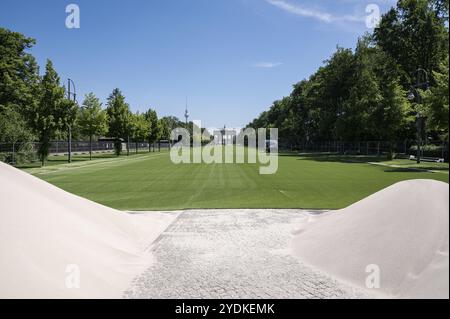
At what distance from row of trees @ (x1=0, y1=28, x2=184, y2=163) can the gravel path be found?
2967 centimetres

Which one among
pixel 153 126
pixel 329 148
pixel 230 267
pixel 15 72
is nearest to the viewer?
pixel 230 267

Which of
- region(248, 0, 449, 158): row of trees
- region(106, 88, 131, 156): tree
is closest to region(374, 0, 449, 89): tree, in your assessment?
region(248, 0, 449, 158): row of trees

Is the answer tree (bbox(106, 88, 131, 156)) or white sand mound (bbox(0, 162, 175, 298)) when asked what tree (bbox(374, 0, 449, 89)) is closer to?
tree (bbox(106, 88, 131, 156))

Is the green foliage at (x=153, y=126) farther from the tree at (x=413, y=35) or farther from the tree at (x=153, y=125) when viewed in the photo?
the tree at (x=413, y=35)

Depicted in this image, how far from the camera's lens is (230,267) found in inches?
289

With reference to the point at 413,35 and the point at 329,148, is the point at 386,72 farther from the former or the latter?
the point at 329,148

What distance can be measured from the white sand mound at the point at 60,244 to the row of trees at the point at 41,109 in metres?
29.3

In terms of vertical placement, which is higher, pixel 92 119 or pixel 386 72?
pixel 386 72

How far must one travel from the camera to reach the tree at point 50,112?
36.0 meters

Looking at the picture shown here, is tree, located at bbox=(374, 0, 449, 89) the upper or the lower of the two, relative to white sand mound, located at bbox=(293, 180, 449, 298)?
upper

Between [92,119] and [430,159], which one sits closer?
[430,159]

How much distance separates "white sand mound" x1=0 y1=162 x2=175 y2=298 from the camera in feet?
19.4

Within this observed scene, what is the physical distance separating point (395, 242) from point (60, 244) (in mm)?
5991

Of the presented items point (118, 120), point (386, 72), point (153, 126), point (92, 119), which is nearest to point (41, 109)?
point (92, 119)
